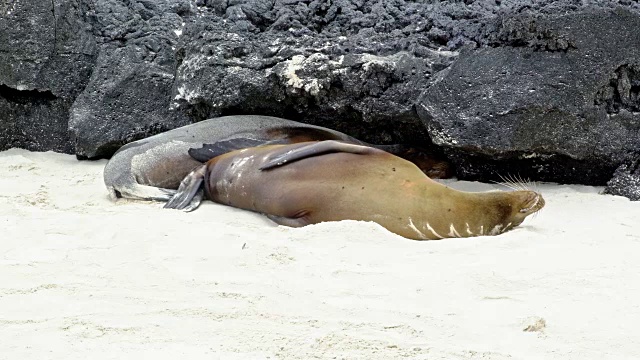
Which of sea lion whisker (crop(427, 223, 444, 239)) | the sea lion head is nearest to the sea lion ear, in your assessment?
sea lion whisker (crop(427, 223, 444, 239))

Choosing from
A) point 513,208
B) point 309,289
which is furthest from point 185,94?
point 309,289

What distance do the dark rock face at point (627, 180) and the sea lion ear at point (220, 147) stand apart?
207 cm

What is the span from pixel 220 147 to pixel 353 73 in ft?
3.06

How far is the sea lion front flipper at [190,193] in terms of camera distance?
17.1 feet

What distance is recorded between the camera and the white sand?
8.93ft

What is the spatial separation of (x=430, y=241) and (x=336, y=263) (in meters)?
0.67

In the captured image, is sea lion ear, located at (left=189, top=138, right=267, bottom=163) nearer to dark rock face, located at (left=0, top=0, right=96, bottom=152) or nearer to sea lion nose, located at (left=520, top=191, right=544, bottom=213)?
dark rock face, located at (left=0, top=0, right=96, bottom=152)

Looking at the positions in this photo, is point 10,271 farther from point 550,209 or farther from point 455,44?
point 455,44

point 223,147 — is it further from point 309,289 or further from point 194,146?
point 309,289

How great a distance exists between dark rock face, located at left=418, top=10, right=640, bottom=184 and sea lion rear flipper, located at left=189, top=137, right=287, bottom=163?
43.2 inches

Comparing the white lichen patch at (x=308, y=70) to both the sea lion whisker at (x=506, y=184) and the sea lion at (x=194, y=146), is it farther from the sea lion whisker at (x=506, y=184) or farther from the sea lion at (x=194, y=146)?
the sea lion whisker at (x=506, y=184)

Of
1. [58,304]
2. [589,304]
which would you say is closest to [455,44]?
[589,304]

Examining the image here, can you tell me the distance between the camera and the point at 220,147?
228 inches

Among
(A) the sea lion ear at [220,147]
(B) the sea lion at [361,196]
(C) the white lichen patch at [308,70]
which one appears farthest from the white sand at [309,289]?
(C) the white lichen patch at [308,70]
